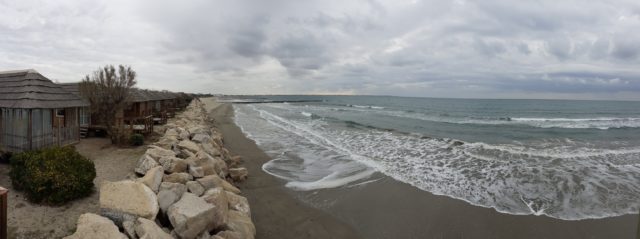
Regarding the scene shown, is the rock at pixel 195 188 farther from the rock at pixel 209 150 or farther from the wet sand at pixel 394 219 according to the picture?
the rock at pixel 209 150

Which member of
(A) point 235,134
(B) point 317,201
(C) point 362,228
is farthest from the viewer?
(A) point 235,134

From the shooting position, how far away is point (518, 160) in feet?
46.0

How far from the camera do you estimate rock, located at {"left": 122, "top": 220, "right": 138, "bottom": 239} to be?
459cm

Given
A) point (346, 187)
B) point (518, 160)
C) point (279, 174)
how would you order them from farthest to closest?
1. point (518, 160)
2. point (279, 174)
3. point (346, 187)

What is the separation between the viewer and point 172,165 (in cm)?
744

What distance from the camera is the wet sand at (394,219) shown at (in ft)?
21.9

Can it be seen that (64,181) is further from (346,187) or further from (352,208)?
(346,187)

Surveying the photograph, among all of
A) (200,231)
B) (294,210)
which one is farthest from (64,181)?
(294,210)

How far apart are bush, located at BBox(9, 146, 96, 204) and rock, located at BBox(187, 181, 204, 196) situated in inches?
81.7

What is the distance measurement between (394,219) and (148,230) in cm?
504

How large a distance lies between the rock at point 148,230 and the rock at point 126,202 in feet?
0.82

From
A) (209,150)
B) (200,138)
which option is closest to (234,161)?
(209,150)

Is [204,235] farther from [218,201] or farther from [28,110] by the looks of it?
[28,110]

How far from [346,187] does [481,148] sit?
1090 cm
